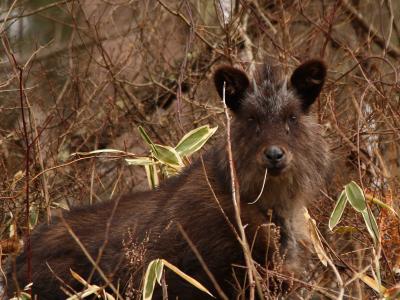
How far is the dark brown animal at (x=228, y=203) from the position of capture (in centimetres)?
702

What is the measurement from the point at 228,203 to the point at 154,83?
3707mm

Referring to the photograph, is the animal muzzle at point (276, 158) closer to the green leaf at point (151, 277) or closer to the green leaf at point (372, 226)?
the green leaf at point (372, 226)

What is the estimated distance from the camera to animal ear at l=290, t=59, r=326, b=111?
24.2 feet

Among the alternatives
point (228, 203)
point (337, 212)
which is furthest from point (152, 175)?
point (337, 212)

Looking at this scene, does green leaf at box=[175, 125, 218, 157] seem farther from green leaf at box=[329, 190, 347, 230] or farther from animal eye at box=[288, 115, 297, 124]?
green leaf at box=[329, 190, 347, 230]

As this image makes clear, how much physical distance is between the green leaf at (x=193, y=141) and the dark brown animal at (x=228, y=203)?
112 millimetres

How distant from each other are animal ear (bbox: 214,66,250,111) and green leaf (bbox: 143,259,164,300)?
1.55m

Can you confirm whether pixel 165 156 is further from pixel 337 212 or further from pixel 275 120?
pixel 337 212

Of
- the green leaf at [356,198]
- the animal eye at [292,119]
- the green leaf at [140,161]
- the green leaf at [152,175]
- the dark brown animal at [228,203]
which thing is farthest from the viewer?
the green leaf at [152,175]

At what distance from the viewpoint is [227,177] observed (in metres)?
7.17

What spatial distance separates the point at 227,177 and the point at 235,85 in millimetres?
746

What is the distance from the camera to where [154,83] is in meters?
10.7

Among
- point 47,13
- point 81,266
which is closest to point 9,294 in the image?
point 81,266

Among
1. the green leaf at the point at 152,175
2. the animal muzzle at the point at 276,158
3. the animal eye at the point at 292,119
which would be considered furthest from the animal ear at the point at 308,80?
the green leaf at the point at 152,175
